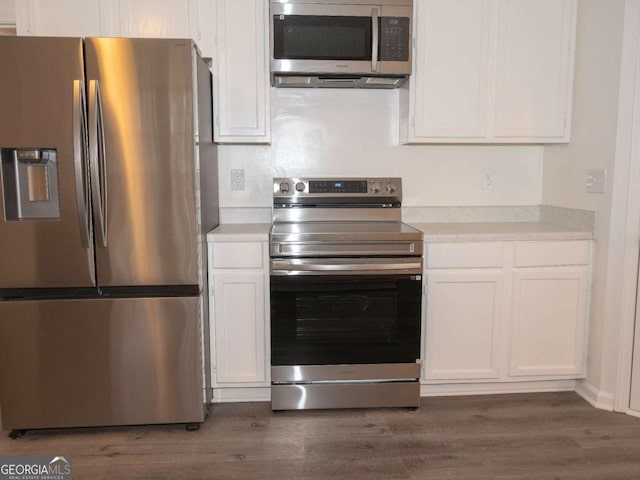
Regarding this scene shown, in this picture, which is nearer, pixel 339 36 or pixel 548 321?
pixel 339 36

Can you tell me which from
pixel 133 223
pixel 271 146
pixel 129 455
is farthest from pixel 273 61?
pixel 129 455

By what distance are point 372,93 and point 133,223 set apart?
1.68 m

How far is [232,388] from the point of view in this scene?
2.82 meters

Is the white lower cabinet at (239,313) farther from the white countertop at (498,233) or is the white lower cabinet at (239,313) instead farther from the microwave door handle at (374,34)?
the microwave door handle at (374,34)

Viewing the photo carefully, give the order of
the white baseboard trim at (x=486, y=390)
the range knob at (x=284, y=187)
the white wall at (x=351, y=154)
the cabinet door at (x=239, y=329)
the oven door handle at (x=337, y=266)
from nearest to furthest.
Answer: the oven door handle at (x=337, y=266), the cabinet door at (x=239, y=329), the white baseboard trim at (x=486, y=390), the range knob at (x=284, y=187), the white wall at (x=351, y=154)

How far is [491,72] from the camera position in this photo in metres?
2.91

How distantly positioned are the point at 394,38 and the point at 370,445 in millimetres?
2110

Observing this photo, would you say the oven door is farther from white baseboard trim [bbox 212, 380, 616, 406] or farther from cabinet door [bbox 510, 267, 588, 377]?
cabinet door [bbox 510, 267, 588, 377]

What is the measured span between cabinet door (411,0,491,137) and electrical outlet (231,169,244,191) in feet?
3.63

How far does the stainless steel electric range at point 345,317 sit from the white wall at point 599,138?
1.01 meters

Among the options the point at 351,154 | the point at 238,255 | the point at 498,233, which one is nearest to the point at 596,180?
the point at 498,233

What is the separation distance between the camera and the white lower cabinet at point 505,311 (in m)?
2.76

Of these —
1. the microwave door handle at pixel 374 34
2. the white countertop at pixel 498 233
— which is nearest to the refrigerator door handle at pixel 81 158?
the microwave door handle at pixel 374 34

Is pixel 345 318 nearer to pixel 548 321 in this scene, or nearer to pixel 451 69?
pixel 548 321
